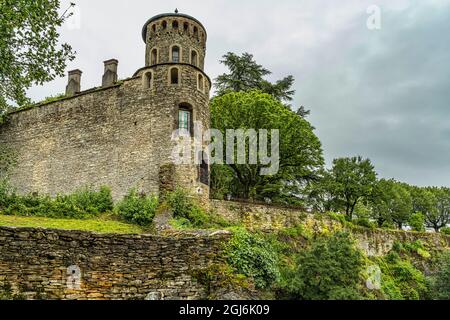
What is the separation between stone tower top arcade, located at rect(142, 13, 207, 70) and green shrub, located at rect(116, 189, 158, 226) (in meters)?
7.68

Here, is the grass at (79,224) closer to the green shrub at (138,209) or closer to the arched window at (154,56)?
the green shrub at (138,209)

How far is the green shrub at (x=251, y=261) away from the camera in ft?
43.0

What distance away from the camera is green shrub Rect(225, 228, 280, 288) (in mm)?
13094

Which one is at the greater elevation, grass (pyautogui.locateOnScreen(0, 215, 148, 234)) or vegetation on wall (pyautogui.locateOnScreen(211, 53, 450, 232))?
vegetation on wall (pyautogui.locateOnScreen(211, 53, 450, 232))

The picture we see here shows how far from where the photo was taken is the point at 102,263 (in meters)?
11.5

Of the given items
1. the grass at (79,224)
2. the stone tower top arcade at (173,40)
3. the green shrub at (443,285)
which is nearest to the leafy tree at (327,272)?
the grass at (79,224)

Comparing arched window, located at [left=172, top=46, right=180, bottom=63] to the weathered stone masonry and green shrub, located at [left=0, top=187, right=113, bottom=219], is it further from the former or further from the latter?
green shrub, located at [left=0, top=187, right=113, bottom=219]

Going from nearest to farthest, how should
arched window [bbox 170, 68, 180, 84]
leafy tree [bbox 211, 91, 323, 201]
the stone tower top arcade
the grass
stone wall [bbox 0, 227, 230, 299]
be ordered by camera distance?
stone wall [bbox 0, 227, 230, 299] → the grass → arched window [bbox 170, 68, 180, 84] → the stone tower top arcade → leafy tree [bbox 211, 91, 323, 201]

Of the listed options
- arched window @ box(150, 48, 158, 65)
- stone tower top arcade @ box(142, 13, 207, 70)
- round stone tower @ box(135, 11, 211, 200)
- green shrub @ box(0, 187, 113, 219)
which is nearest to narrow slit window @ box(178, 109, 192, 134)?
round stone tower @ box(135, 11, 211, 200)

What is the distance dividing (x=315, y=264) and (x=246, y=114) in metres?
19.3

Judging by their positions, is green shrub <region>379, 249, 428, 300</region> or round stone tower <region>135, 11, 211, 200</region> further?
green shrub <region>379, 249, 428, 300</region>

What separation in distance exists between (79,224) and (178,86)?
8878mm

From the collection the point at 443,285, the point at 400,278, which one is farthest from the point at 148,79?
the point at 400,278
